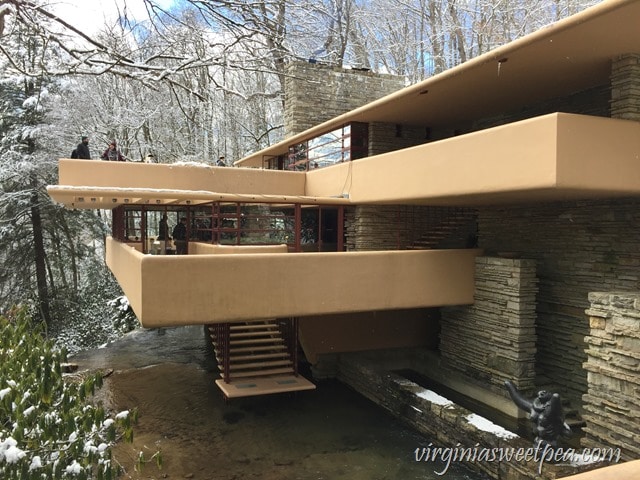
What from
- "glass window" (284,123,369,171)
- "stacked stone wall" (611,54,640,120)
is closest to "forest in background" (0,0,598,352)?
"glass window" (284,123,369,171)

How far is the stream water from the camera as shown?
9.14 metres

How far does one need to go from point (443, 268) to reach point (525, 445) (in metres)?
4.28

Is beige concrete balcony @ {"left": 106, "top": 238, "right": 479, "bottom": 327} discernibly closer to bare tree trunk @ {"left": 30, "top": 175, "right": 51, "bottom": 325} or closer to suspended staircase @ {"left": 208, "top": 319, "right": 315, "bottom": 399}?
suspended staircase @ {"left": 208, "top": 319, "right": 315, "bottom": 399}

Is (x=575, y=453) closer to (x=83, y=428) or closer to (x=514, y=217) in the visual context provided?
(x=514, y=217)

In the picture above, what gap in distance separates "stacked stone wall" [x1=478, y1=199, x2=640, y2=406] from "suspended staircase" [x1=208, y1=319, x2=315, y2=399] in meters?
5.93

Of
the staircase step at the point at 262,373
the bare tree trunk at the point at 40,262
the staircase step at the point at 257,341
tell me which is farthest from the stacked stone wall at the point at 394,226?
the bare tree trunk at the point at 40,262

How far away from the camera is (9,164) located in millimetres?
20250

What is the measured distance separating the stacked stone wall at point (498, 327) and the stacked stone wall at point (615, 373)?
2370 mm

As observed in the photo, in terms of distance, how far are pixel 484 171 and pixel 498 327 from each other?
4104 mm

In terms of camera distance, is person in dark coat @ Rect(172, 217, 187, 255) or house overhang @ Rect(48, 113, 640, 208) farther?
person in dark coat @ Rect(172, 217, 187, 255)

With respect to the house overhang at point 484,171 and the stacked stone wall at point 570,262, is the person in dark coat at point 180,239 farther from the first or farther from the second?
the stacked stone wall at point 570,262

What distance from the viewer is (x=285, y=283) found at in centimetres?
980

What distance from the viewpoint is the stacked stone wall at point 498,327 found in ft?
35.1

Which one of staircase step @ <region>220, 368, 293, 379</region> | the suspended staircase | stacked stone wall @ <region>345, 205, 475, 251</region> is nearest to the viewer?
the suspended staircase
